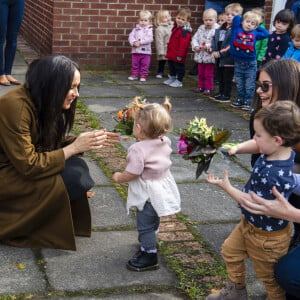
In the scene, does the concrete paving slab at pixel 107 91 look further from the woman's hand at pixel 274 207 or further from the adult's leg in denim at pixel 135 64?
the woman's hand at pixel 274 207

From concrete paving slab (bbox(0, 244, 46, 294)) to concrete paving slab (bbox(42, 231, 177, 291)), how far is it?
0.08 m

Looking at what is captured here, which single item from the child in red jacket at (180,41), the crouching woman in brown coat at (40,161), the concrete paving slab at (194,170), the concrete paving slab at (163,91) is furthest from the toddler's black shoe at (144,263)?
the child in red jacket at (180,41)

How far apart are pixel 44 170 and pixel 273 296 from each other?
1654 mm

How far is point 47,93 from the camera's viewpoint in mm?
4273

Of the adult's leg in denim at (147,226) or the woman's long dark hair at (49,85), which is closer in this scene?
the adult's leg in denim at (147,226)

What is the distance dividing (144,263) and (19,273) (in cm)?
79

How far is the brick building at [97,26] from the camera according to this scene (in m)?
10.1

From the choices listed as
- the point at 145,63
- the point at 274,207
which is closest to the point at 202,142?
the point at 274,207

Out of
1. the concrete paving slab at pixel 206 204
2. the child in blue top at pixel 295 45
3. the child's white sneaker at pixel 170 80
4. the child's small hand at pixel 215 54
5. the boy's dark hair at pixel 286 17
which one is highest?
the boy's dark hair at pixel 286 17

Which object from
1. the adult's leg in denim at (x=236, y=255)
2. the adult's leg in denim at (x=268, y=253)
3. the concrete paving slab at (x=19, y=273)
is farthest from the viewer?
the concrete paving slab at (x=19, y=273)

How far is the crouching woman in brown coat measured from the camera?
4223 millimetres

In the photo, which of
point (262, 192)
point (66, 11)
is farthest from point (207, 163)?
point (66, 11)

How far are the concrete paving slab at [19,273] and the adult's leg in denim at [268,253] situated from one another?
4.14 feet

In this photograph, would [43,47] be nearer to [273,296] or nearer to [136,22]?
[136,22]
